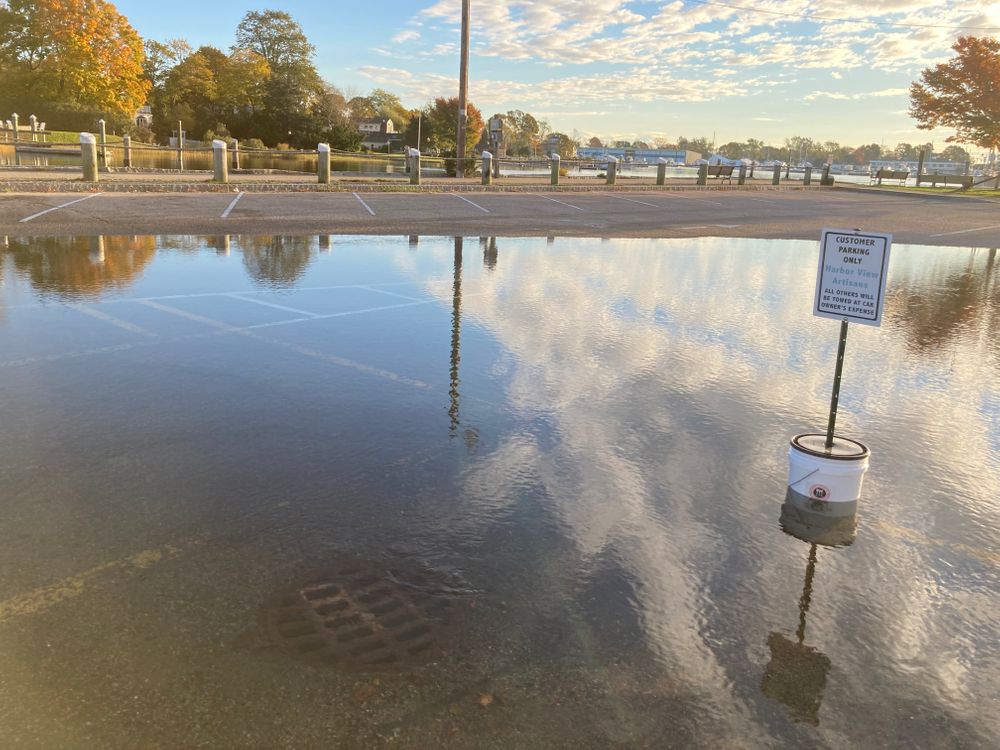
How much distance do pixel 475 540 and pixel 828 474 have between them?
1.98 meters

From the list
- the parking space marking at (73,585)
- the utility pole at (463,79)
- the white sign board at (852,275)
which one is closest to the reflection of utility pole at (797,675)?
the white sign board at (852,275)

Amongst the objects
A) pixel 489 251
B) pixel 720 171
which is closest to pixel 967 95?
pixel 720 171

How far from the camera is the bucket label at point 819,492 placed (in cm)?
427

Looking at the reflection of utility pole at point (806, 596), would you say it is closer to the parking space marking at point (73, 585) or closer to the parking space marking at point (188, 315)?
the parking space marking at point (73, 585)

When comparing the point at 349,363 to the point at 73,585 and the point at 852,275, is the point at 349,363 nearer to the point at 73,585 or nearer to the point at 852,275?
the point at 73,585

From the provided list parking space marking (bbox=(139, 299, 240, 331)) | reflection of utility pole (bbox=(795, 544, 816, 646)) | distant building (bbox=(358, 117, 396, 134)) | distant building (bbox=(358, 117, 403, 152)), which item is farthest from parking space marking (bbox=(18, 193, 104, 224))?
distant building (bbox=(358, 117, 396, 134))

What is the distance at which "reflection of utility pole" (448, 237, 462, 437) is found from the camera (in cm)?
573

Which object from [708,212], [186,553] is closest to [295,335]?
[186,553]

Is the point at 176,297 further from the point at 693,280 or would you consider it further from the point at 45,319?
the point at 693,280

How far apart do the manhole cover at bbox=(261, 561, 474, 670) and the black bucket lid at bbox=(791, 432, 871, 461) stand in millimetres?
2154

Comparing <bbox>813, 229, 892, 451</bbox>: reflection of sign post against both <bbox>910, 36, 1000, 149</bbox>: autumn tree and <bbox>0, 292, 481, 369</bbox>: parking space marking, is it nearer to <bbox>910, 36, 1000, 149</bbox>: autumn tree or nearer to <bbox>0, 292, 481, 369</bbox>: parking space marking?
<bbox>0, 292, 481, 369</bbox>: parking space marking

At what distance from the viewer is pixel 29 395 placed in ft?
18.9

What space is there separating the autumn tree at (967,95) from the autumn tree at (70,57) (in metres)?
60.3

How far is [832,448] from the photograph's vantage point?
443 cm
